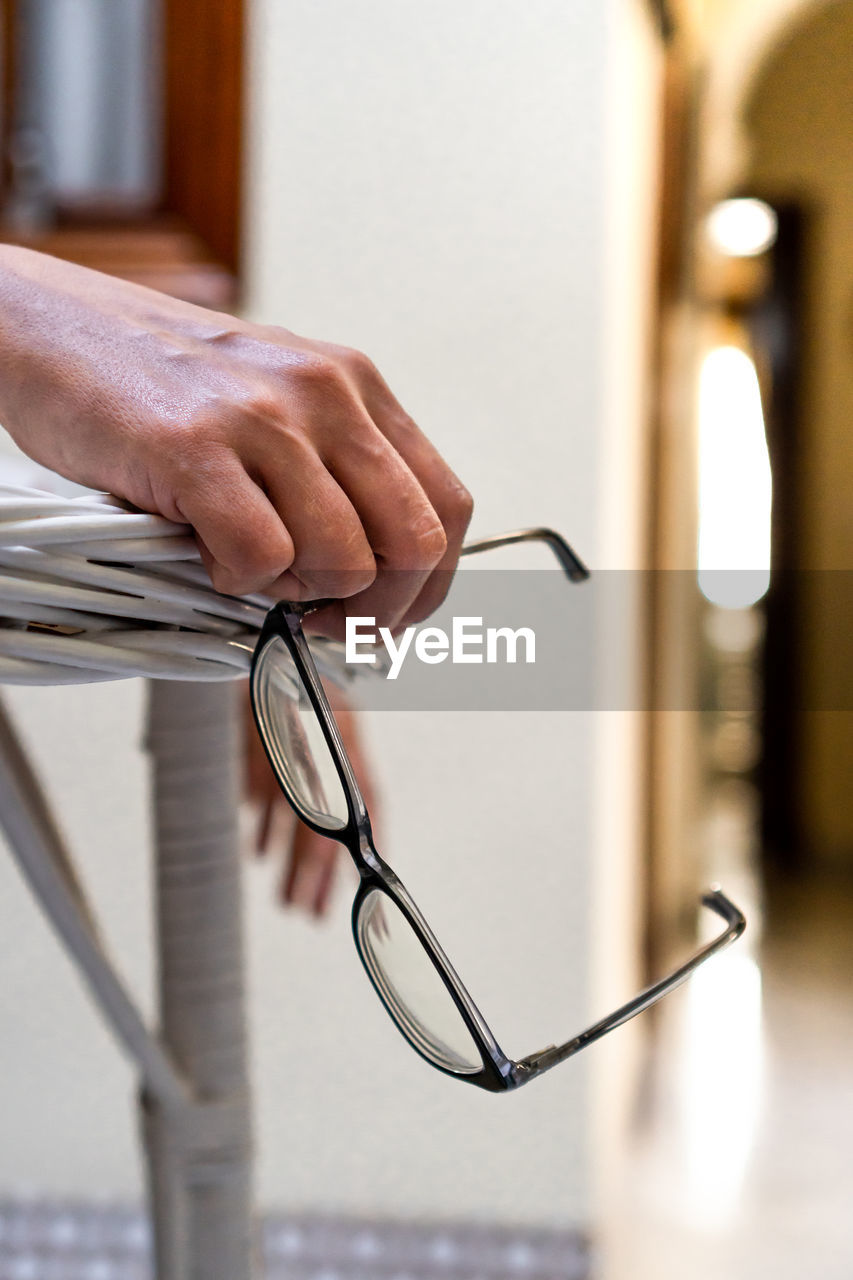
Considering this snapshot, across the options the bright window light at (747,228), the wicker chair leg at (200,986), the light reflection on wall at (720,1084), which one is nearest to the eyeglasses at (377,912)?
the wicker chair leg at (200,986)

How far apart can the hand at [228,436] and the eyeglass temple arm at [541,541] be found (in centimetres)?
3

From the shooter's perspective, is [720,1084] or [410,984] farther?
[720,1084]

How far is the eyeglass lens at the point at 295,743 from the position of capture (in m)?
0.24

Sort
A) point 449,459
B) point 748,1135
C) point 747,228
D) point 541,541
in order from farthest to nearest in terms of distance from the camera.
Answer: point 747,228, point 748,1135, point 449,459, point 541,541

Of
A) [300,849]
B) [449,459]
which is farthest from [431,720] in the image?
[300,849]

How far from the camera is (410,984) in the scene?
0.23 meters

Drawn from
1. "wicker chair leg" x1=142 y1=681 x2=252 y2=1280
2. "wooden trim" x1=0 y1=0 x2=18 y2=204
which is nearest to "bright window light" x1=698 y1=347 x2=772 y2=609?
"wooden trim" x1=0 y1=0 x2=18 y2=204

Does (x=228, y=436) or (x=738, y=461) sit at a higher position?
(x=738, y=461)

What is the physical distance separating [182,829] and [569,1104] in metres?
0.94

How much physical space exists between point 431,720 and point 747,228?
312cm

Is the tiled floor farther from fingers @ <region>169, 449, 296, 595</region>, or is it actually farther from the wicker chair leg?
fingers @ <region>169, 449, 296, 595</region>

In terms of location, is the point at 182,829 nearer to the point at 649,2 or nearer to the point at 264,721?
the point at 264,721

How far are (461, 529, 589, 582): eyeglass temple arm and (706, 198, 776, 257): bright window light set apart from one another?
11.7ft

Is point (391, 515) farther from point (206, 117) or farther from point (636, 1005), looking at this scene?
point (206, 117)
